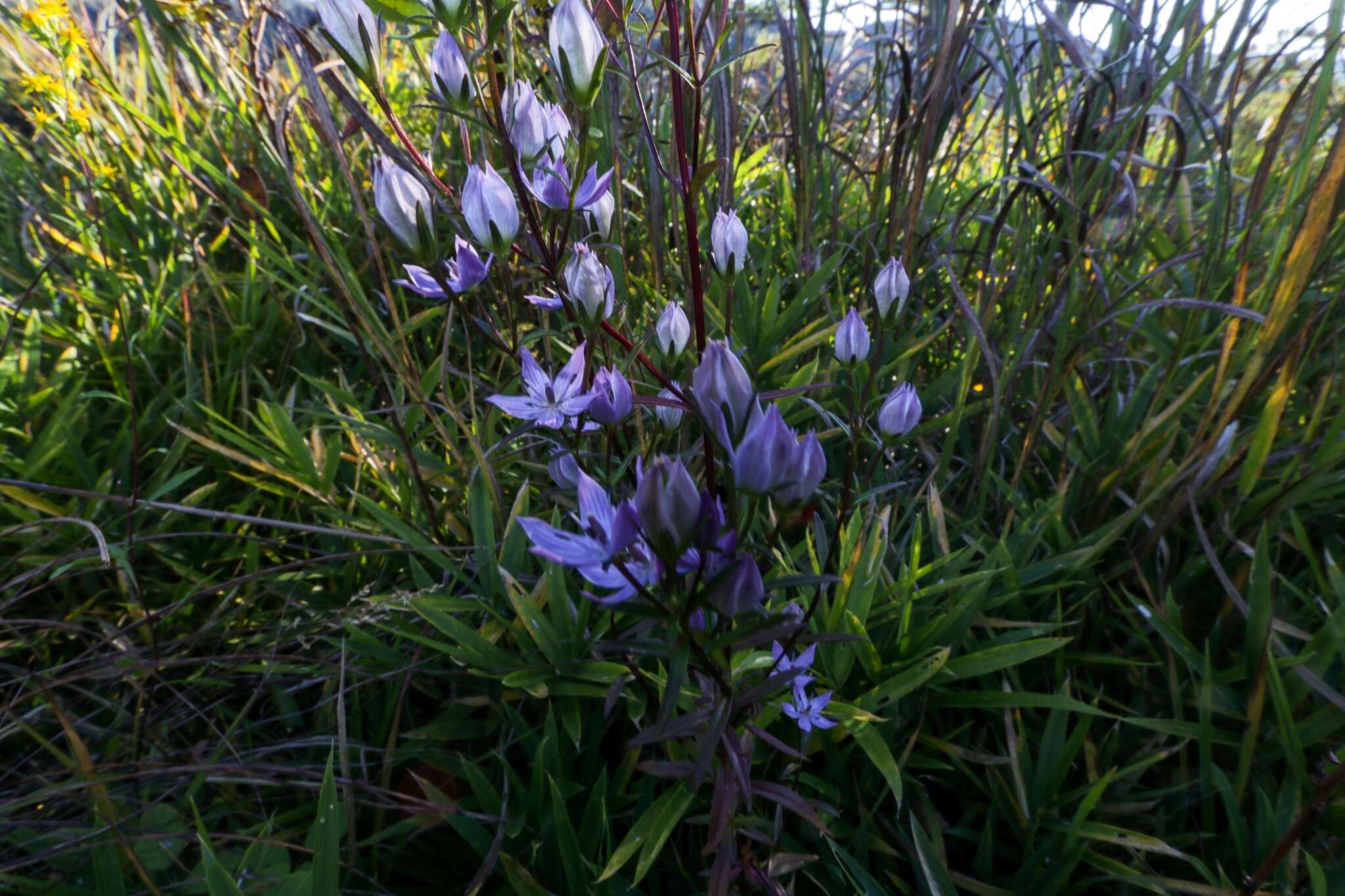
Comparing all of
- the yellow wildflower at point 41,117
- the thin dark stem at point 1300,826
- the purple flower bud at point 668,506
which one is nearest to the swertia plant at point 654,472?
the purple flower bud at point 668,506

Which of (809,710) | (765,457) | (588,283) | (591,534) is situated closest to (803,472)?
(765,457)

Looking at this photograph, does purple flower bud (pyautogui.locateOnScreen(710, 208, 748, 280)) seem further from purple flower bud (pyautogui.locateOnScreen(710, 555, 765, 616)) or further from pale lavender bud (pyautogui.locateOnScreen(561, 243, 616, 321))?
purple flower bud (pyautogui.locateOnScreen(710, 555, 765, 616))

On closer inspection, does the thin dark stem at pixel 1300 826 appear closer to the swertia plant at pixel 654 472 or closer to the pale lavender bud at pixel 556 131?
the swertia plant at pixel 654 472

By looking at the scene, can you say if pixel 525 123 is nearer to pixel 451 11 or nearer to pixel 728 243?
pixel 451 11

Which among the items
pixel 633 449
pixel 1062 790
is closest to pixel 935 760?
pixel 1062 790

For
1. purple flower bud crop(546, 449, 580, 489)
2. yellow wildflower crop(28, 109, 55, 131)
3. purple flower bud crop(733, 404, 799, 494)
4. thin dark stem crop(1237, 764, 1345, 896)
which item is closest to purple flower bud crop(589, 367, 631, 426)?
purple flower bud crop(546, 449, 580, 489)
